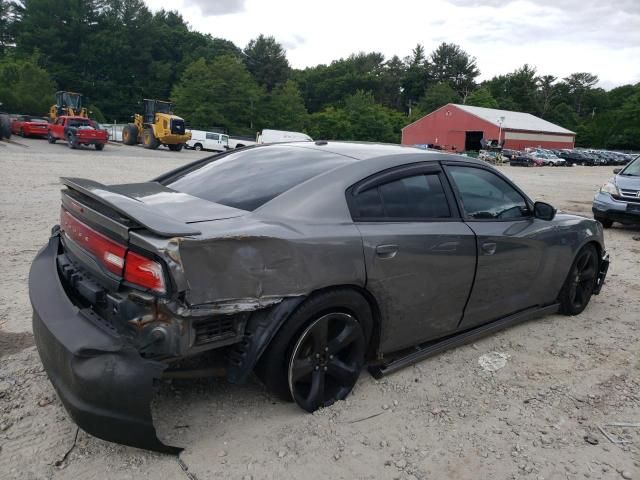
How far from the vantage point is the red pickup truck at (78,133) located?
25.7m

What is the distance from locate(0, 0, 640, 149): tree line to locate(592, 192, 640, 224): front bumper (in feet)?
151

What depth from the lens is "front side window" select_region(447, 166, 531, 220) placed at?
11.6 feet

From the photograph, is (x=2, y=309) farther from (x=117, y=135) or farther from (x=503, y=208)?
(x=117, y=135)

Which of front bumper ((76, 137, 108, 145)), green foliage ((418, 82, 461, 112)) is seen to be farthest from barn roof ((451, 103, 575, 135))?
front bumper ((76, 137, 108, 145))

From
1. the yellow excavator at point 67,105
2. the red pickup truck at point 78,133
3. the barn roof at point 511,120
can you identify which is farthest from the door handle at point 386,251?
the barn roof at point 511,120

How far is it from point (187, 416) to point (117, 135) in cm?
3790

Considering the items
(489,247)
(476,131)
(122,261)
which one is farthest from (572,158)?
(122,261)

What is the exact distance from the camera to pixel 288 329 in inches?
101

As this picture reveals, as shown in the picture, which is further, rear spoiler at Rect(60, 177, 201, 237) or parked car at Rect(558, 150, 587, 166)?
parked car at Rect(558, 150, 587, 166)

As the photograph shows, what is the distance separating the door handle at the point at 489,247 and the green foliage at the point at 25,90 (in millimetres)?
50496

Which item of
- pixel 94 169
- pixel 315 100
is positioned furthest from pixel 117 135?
pixel 315 100

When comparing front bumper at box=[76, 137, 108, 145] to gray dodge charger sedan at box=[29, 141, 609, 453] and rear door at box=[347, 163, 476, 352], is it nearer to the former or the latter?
gray dodge charger sedan at box=[29, 141, 609, 453]

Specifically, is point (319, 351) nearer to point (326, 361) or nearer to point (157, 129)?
point (326, 361)

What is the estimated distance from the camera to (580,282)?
4.68 meters
